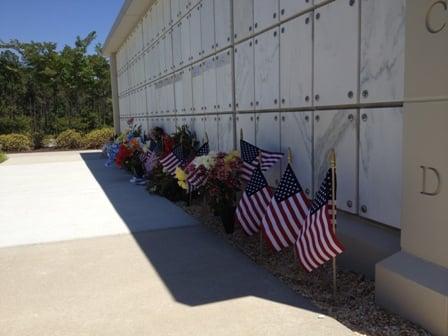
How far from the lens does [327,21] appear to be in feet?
13.2

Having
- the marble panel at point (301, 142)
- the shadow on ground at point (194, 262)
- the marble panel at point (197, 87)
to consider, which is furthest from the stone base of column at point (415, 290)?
the marble panel at point (197, 87)

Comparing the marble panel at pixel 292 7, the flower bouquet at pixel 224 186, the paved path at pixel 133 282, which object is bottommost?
the paved path at pixel 133 282

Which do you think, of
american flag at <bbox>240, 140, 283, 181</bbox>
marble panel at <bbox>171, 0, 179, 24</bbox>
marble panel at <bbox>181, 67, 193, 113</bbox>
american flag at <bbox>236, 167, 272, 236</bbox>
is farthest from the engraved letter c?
marble panel at <bbox>171, 0, 179, 24</bbox>

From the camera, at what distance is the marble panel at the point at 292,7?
432cm

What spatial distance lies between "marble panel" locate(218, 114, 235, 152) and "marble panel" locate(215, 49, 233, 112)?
133mm

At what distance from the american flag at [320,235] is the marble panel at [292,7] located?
5.88 feet

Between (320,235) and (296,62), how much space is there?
1925 mm

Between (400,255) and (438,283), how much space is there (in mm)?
381

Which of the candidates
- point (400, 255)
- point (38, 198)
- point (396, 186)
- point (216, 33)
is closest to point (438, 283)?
point (400, 255)

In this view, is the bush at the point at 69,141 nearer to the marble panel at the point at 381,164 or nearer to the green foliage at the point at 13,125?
the green foliage at the point at 13,125

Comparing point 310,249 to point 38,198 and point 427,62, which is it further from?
point 38,198

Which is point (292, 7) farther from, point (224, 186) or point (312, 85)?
point (224, 186)

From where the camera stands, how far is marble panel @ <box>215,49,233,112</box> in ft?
21.1

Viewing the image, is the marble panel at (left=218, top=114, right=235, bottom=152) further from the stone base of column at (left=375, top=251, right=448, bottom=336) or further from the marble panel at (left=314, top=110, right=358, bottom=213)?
the stone base of column at (left=375, top=251, right=448, bottom=336)
